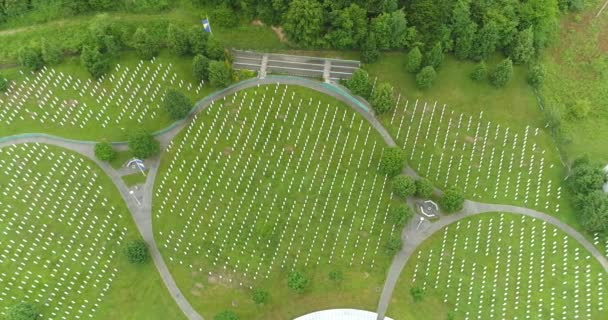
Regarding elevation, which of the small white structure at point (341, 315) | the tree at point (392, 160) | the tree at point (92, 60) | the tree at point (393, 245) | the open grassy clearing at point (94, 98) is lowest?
the small white structure at point (341, 315)

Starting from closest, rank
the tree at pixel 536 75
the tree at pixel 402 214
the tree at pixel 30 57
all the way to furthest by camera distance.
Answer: the tree at pixel 402 214
the tree at pixel 30 57
the tree at pixel 536 75

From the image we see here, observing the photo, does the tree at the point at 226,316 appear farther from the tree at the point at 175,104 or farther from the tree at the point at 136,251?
the tree at the point at 175,104

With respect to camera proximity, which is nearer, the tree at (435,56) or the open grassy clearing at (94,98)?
the tree at (435,56)

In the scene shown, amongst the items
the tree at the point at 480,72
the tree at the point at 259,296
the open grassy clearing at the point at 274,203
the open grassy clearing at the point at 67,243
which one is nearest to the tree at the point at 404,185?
the open grassy clearing at the point at 274,203

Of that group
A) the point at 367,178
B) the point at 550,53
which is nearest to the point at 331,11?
the point at 367,178

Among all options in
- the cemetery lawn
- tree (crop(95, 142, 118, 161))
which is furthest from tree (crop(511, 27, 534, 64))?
tree (crop(95, 142, 118, 161))

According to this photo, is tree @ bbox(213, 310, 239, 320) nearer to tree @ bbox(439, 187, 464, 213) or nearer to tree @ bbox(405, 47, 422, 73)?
tree @ bbox(439, 187, 464, 213)
